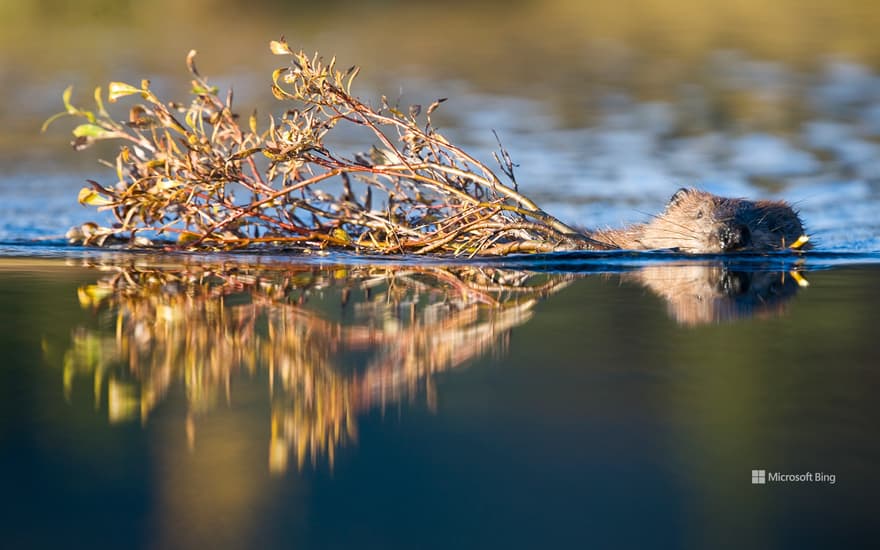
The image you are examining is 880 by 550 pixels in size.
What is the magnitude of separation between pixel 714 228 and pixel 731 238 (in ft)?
0.49

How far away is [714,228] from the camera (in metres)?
6.82

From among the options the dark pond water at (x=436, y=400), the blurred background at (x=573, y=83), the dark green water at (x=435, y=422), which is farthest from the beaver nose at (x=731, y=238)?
the dark green water at (x=435, y=422)

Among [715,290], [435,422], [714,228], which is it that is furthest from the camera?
[714,228]

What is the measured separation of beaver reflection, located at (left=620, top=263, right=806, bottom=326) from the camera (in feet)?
13.2

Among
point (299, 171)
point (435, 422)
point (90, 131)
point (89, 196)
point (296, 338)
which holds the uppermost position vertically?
point (90, 131)

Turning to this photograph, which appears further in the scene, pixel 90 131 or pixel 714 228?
pixel 714 228

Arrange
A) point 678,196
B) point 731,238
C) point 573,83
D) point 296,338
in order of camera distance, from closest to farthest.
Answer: point 296,338 < point 731,238 < point 678,196 < point 573,83

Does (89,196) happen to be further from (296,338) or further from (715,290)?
(715,290)

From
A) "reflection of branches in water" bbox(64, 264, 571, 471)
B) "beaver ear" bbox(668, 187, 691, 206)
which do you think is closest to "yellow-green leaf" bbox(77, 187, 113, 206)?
"reflection of branches in water" bbox(64, 264, 571, 471)

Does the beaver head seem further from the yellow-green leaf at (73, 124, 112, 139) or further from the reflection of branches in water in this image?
the yellow-green leaf at (73, 124, 112, 139)

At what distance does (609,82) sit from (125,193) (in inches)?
477

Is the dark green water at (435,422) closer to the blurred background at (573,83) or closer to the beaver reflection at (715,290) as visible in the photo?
the beaver reflection at (715,290)

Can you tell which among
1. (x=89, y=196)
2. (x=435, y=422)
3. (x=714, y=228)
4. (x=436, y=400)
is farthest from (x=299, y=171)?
(x=435, y=422)

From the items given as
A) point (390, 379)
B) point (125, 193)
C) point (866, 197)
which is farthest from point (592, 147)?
point (390, 379)
